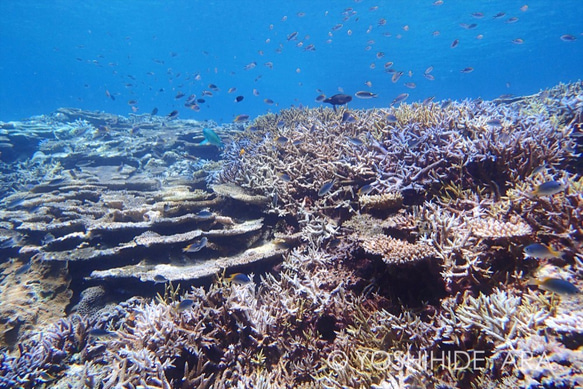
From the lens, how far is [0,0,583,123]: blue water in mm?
43000

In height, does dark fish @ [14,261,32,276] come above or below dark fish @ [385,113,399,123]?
below

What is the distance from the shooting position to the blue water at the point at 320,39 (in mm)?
43000

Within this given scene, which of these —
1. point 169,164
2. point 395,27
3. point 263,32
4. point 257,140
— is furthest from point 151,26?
point 257,140

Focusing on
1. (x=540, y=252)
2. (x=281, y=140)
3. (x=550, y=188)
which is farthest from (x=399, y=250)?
(x=281, y=140)

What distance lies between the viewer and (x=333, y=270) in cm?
411

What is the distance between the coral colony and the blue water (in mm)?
17505

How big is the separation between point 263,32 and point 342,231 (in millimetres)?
70891

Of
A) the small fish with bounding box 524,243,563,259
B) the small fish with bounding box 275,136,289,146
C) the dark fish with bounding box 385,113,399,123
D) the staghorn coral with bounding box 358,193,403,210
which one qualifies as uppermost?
the dark fish with bounding box 385,113,399,123

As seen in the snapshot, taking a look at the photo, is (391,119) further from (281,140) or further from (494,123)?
(281,140)

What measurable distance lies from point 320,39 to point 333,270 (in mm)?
66197

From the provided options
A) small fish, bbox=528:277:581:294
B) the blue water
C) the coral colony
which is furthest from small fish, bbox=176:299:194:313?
the blue water

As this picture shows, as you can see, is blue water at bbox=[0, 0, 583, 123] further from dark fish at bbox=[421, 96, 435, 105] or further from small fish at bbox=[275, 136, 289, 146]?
dark fish at bbox=[421, 96, 435, 105]

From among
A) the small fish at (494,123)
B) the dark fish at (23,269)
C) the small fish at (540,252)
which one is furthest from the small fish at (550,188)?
the dark fish at (23,269)

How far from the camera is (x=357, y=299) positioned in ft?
11.5
